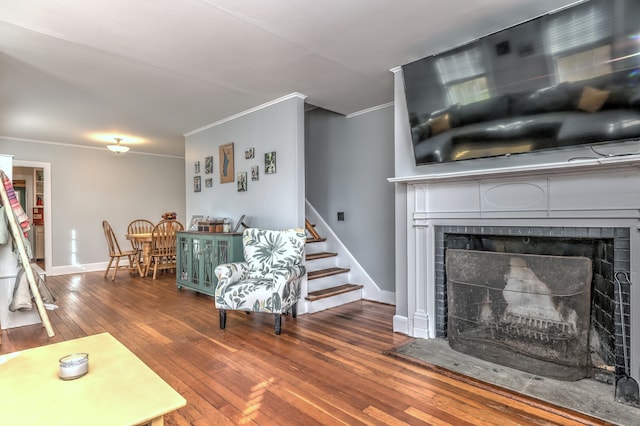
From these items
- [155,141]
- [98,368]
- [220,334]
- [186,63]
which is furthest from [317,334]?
[155,141]

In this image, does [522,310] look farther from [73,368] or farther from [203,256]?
[203,256]

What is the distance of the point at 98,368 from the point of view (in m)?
1.42

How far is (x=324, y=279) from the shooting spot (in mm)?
4133

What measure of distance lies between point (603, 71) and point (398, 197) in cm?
165

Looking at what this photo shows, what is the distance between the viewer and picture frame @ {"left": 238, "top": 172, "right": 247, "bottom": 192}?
4.36m

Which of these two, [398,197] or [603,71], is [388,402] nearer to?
[398,197]

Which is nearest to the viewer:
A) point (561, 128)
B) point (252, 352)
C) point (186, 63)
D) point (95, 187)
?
point (561, 128)

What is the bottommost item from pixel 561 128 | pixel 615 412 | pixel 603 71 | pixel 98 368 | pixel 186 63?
pixel 615 412

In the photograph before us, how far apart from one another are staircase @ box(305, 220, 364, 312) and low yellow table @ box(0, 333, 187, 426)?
243 cm

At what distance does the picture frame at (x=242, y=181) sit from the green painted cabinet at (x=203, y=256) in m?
0.69

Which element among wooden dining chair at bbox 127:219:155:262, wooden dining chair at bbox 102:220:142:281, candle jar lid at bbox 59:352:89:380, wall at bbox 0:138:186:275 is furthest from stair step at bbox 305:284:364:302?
wall at bbox 0:138:186:275

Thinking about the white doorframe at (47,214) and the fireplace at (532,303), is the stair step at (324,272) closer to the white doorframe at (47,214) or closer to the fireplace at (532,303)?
the fireplace at (532,303)

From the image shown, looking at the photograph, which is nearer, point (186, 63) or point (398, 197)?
point (186, 63)

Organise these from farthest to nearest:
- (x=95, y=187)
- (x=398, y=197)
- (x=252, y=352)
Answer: (x=95, y=187) < (x=398, y=197) < (x=252, y=352)
